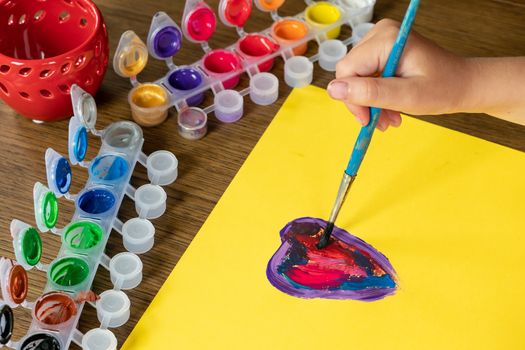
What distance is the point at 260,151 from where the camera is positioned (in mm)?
951

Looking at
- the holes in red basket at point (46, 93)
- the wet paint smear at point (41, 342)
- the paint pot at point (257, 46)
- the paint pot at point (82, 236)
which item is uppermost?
the paint pot at point (257, 46)

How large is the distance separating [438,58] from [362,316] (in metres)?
0.30

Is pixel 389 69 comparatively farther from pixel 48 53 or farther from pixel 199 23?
pixel 48 53

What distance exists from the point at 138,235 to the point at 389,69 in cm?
34

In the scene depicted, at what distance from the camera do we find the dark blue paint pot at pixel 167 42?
0.98 metres

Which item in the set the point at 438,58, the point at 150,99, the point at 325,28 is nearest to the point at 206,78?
the point at 150,99

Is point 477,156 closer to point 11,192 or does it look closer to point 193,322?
point 193,322

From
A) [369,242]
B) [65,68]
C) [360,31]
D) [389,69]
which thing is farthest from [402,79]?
[65,68]

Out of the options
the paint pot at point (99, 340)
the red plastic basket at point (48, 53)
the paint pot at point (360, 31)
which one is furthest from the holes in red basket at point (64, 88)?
the paint pot at point (360, 31)

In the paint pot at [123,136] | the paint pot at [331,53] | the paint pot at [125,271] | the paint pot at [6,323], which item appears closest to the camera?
the paint pot at [6,323]

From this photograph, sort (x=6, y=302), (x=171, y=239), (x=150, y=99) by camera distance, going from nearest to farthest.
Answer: (x=6, y=302)
(x=171, y=239)
(x=150, y=99)

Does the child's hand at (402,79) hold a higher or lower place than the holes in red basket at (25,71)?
higher

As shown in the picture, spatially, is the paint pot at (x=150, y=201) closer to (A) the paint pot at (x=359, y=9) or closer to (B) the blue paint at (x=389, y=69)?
(B) the blue paint at (x=389, y=69)

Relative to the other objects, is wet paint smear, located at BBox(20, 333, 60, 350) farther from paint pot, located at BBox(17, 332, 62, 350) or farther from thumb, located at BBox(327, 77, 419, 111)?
thumb, located at BBox(327, 77, 419, 111)
